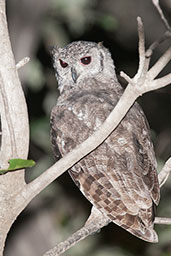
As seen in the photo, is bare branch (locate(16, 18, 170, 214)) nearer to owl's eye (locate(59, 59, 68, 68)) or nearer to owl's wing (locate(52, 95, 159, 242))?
owl's wing (locate(52, 95, 159, 242))

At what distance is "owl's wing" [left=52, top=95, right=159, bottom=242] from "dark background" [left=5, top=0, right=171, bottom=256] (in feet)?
4.72

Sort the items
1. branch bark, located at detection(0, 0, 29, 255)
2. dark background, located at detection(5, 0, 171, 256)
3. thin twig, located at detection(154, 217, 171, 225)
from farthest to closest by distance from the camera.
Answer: dark background, located at detection(5, 0, 171, 256), thin twig, located at detection(154, 217, 171, 225), branch bark, located at detection(0, 0, 29, 255)

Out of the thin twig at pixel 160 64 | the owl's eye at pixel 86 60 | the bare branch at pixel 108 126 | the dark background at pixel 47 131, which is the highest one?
the thin twig at pixel 160 64

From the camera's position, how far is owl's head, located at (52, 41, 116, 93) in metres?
4.78

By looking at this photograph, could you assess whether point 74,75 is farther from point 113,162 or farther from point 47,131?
point 113,162

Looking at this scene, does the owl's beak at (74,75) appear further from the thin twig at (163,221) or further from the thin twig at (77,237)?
the thin twig at (163,221)

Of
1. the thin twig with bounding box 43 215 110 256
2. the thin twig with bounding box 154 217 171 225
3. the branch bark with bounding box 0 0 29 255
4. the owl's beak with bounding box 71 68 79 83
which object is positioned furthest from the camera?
the owl's beak with bounding box 71 68 79 83

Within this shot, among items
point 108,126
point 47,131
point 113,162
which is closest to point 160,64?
point 108,126

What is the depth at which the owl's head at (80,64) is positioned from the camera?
15.7ft

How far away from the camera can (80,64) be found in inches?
189

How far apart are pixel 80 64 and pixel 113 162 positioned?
1.31 meters

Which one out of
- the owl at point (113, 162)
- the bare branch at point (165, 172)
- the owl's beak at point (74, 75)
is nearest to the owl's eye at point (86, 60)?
→ the owl's beak at point (74, 75)

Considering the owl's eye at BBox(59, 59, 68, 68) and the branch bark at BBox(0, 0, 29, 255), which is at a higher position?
the branch bark at BBox(0, 0, 29, 255)

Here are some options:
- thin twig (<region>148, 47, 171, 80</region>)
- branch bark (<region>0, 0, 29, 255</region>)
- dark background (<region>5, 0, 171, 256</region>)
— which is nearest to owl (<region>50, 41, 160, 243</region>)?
branch bark (<region>0, 0, 29, 255</region>)
